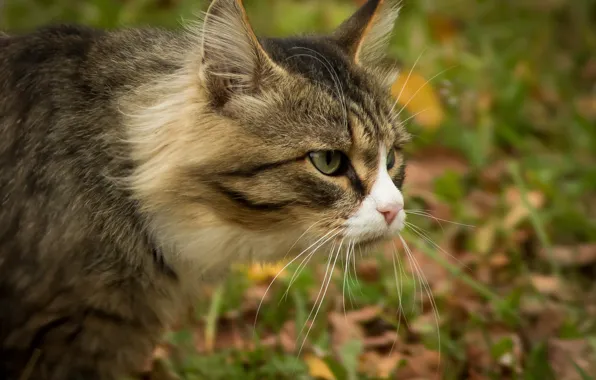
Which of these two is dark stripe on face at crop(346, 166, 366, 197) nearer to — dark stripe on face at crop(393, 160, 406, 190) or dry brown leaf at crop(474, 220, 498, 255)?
dark stripe on face at crop(393, 160, 406, 190)

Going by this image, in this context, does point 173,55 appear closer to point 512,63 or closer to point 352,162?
point 352,162

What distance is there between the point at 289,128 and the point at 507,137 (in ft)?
8.55

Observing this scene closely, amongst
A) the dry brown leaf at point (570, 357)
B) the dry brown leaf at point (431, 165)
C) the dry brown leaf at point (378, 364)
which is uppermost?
the dry brown leaf at point (431, 165)

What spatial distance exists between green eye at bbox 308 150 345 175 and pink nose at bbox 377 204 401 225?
0.18 m

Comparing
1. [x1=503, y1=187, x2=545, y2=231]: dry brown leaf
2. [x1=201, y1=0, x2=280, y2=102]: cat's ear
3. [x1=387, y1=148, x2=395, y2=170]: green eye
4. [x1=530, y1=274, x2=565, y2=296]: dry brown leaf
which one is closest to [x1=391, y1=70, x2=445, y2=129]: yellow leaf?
[x1=503, y1=187, x2=545, y2=231]: dry brown leaf

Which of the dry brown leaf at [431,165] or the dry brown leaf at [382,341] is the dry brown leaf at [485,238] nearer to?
the dry brown leaf at [431,165]

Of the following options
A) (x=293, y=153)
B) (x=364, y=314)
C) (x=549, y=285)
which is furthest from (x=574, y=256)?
(x=293, y=153)

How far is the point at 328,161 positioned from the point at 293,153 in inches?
4.7

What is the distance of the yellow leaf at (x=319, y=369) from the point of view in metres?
3.05

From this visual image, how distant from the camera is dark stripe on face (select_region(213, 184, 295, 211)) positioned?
2.55 metres

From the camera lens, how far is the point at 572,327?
11.1 ft

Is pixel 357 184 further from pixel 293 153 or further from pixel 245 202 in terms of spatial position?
pixel 245 202

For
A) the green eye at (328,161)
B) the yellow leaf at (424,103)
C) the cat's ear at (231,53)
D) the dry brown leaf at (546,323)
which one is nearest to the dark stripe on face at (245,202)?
the green eye at (328,161)

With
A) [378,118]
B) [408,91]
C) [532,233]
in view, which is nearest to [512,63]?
[408,91]
